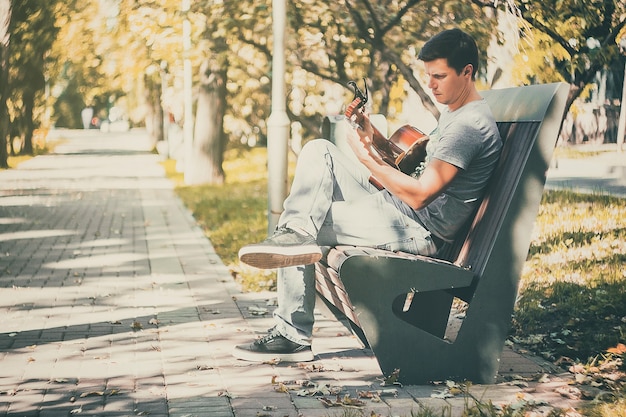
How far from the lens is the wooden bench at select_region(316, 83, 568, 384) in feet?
13.5

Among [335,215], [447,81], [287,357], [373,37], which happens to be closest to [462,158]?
[447,81]

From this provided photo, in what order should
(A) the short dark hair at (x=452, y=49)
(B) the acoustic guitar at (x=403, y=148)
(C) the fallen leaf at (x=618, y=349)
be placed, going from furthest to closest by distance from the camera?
(C) the fallen leaf at (x=618, y=349)
(B) the acoustic guitar at (x=403, y=148)
(A) the short dark hair at (x=452, y=49)

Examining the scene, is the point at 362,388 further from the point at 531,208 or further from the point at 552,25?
the point at 552,25

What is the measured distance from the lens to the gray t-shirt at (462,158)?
4.17 metres

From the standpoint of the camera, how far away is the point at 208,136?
18.8 metres

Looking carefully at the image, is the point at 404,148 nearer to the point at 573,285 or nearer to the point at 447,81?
the point at 447,81

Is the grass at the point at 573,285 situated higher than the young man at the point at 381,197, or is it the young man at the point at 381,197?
the young man at the point at 381,197

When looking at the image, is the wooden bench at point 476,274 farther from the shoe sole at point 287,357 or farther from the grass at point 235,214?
the grass at point 235,214

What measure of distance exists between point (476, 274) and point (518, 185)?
46 cm

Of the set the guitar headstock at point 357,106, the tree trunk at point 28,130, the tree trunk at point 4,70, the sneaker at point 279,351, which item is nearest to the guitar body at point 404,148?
the guitar headstock at point 357,106

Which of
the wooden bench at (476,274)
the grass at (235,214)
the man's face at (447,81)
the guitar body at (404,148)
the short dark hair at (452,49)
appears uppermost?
the short dark hair at (452,49)

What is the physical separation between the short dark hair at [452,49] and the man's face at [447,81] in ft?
0.08

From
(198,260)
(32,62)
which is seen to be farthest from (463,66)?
(32,62)

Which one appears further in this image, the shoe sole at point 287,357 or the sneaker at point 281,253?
the shoe sole at point 287,357
